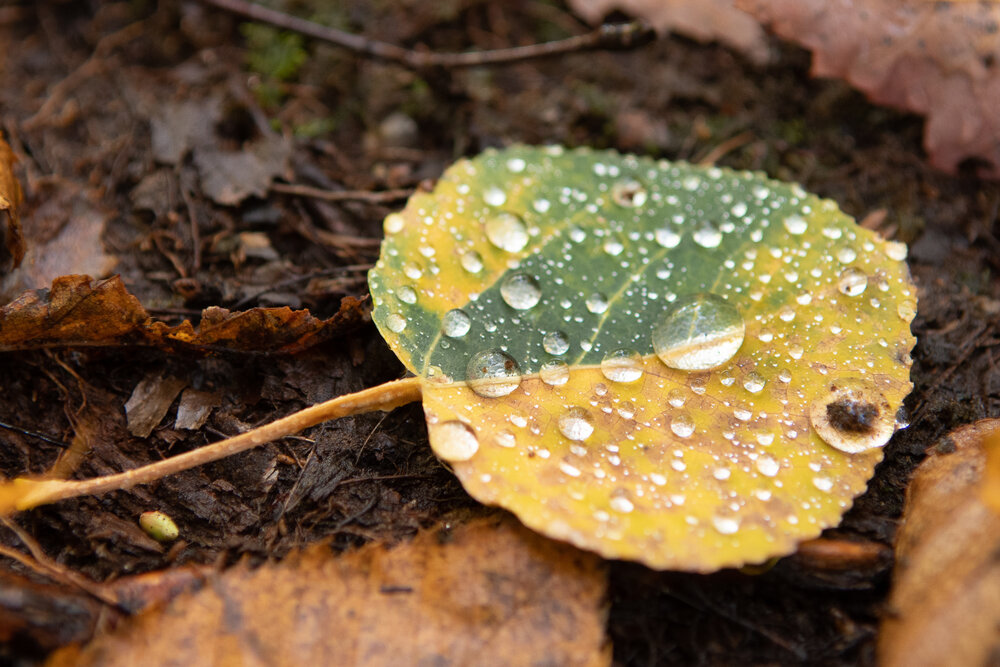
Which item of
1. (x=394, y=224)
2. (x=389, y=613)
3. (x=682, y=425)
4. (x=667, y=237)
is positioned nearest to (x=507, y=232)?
(x=394, y=224)

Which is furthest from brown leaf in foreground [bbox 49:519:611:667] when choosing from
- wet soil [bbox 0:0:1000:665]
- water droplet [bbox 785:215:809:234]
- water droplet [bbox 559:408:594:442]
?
water droplet [bbox 785:215:809:234]

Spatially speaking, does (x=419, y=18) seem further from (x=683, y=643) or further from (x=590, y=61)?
(x=683, y=643)

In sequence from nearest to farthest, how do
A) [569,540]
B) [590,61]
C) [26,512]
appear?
[569,540], [26,512], [590,61]

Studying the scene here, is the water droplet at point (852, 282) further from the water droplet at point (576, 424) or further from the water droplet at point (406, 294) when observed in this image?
the water droplet at point (406, 294)

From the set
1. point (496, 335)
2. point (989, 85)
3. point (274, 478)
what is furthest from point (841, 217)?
point (274, 478)

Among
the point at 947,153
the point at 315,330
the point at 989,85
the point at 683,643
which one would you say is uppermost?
the point at 989,85

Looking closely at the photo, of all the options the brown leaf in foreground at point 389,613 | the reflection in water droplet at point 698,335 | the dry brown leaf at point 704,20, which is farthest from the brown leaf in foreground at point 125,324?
the dry brown leaf at point 704,20
